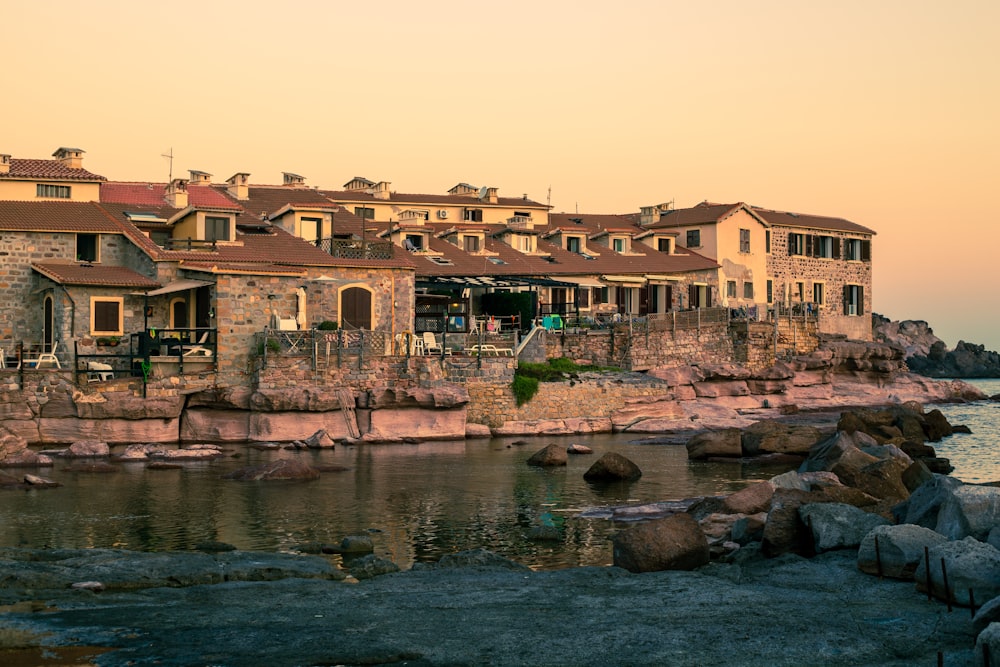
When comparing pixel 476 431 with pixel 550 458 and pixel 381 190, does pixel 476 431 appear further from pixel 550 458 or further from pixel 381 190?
pixel 381 190

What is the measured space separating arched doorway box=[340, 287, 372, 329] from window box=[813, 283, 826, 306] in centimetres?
3682

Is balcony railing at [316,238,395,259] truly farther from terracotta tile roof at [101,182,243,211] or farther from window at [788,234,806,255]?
window at [788,234,806,255]

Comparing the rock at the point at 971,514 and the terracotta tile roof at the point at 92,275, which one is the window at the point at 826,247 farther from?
the rock at the point at 971,514

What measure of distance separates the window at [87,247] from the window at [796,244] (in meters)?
43.9

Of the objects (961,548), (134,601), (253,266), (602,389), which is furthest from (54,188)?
(961,548)

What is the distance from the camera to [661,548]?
1933 centimetres

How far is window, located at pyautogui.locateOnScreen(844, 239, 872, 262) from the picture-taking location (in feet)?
254

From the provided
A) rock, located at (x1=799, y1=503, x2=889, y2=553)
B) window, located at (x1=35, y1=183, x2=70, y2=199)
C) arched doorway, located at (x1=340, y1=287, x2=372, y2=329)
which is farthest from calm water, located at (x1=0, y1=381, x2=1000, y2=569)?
window, located at (x1=35, y1=183, x2=70, y2=199)

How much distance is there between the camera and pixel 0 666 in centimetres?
1376

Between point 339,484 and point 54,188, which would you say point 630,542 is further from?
point 54,188

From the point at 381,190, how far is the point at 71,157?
2235 cm

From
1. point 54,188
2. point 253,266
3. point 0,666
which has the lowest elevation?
point 0,666

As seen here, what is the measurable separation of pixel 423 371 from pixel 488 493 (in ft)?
49.5

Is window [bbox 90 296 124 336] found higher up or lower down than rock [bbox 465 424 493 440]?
higher up
